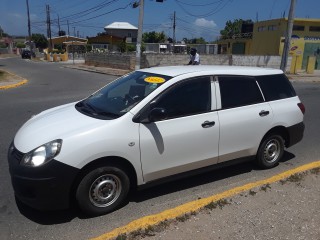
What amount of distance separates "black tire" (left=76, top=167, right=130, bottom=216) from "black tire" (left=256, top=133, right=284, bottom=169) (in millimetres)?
2215

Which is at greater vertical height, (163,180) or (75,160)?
(75,160)

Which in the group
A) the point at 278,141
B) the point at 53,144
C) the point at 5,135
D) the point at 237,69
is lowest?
the point at 5,135

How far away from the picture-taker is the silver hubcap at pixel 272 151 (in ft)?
16.3

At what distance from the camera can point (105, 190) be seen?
3592mm

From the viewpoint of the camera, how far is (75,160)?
3.29 metres

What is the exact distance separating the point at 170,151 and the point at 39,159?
56.9 inches

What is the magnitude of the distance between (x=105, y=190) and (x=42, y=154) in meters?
0.77

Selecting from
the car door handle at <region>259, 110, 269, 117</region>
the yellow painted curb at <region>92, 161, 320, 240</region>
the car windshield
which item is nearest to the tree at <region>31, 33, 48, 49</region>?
the car windshield

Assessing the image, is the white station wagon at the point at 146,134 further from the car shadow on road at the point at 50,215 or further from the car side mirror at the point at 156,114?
the car shadow on road at the point at 50,215

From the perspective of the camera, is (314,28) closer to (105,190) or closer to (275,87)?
(275,87)

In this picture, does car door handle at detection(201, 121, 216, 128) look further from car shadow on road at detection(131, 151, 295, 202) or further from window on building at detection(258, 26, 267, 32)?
window on building at detection(258, 26, 267, 32)

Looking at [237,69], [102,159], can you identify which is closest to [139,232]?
[102,159]

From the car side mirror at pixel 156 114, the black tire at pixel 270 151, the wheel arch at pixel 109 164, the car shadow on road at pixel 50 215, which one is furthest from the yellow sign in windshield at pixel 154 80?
the black tire at pixel 270 151

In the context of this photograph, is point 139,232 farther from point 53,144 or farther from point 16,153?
point 16,153
